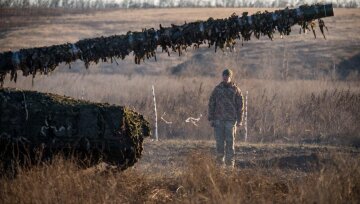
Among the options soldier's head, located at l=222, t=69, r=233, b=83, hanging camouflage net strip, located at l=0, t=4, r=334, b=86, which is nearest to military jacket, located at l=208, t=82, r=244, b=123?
soldier's head, located at l=222, t=69, r=233, b=83

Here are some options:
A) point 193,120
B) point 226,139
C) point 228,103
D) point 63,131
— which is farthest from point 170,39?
point 193,120

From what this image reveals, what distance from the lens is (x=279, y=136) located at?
16422 mm

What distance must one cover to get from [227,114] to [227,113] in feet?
0.08

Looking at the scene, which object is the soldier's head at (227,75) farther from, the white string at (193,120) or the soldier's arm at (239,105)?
the white string at (193,120)

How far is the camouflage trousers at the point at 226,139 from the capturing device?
1069 cm

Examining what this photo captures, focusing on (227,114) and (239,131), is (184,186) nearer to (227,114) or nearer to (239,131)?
(227,114)

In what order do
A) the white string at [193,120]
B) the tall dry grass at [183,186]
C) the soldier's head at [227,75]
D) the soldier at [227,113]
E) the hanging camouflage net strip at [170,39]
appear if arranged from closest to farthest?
the tall dry grass at [183,186] → the hanging camouflage net strip at [170,39] → the soldier's head at [227,75] → the soldier at [227,113] → the white string at [193,120]

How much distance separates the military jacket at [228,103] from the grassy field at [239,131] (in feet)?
4.17

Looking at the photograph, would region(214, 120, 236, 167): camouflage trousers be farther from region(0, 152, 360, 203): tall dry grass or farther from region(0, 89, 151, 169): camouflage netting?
region(0, 89, 151, 169): camouflage netting

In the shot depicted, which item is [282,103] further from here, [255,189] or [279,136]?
[255,189]

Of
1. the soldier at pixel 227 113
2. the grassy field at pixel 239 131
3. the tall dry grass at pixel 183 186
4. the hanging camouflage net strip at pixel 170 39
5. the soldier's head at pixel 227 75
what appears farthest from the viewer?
the soldier at pixel 227 113

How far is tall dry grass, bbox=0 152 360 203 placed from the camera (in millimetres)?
5379

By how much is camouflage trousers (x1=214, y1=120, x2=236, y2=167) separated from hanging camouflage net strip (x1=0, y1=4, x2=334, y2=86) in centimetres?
478

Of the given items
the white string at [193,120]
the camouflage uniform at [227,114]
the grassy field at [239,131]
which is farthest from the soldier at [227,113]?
the white string at [193,120]
